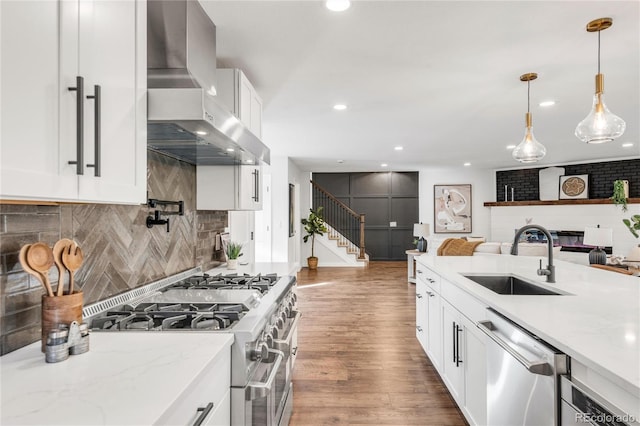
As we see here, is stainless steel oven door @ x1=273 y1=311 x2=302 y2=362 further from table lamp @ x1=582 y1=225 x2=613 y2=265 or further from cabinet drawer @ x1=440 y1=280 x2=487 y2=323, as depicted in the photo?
table lamp @ x1=582 y1=225 x2=613 y2=265

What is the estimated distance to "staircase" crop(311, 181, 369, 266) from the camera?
30.7 feet

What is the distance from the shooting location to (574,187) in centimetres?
820

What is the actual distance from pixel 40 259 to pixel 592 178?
31.6 feet

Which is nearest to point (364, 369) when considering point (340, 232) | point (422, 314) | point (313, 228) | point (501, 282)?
point (422, 314)

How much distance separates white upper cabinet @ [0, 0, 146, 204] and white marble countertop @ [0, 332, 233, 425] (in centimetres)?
46

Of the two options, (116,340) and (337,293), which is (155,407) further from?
(337,293)

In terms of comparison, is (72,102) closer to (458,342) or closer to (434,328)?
(458,342)

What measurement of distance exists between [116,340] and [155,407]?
0.56 metres

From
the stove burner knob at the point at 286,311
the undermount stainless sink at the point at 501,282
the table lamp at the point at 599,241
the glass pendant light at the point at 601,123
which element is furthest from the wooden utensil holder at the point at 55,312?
the table lamp at the point at 599,241

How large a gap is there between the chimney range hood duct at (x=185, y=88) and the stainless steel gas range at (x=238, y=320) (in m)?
0.77

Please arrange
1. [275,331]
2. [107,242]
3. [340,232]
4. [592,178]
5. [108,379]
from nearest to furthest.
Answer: [108,379] < [107,242] < [275,331] < [592,178] < [340,232]

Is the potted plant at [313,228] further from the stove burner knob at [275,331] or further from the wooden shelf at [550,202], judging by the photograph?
the stove burner knob at [275,331]

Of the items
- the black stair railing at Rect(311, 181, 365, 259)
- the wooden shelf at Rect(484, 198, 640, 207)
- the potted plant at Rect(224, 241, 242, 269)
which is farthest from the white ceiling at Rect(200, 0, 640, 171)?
the black stair railing at Rect(311, 181, 365, 259)

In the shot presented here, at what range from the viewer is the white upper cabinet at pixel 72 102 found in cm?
79
